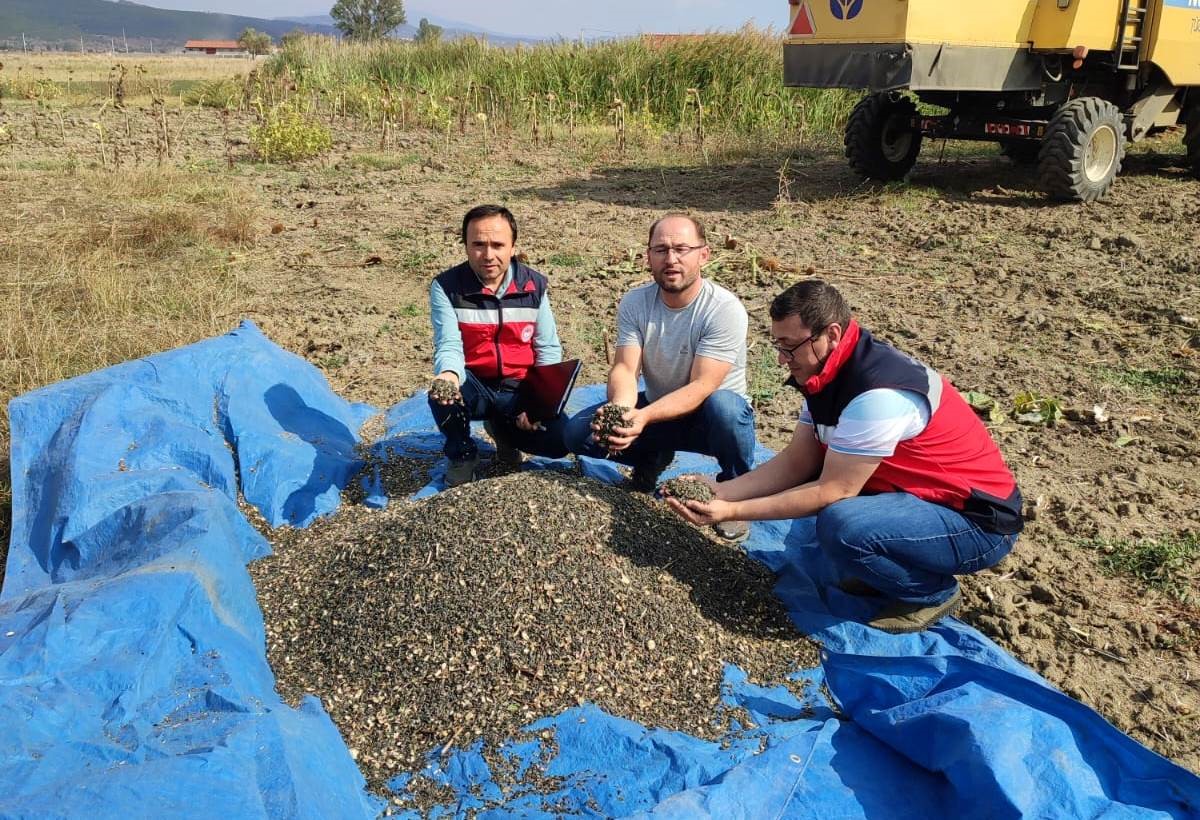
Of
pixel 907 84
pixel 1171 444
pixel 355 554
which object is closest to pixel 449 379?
pixel 355 554

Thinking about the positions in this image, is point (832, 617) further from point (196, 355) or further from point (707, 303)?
point (196, 355)

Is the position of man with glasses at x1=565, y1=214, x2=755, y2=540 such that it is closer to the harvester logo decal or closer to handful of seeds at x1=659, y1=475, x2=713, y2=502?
handful of seeds at x1=659, y1=475, x2=713, y2=502

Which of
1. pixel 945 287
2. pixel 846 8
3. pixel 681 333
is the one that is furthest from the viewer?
pixel 846 8

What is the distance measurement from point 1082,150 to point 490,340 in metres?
5.98

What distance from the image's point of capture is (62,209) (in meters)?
7.27

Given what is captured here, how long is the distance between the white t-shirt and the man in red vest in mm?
1399

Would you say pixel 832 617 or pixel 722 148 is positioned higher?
pixel 722 148


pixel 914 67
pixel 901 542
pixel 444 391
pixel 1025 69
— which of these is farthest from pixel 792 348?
pixel 1025 69

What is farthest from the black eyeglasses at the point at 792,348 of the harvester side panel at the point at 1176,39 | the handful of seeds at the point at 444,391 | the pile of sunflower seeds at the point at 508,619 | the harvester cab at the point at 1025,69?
the harvester side panel at the point at 1176,39

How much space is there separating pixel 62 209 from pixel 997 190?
8.01 metres

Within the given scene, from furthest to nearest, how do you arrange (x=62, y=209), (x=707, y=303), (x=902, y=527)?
(x=62, y=209) < (x=707, y=303) < (x=902, y=527)

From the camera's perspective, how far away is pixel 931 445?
102 inches

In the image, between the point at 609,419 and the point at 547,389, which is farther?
the point at 547,389

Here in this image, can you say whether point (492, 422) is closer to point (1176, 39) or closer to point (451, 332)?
point (451, 332)
